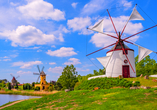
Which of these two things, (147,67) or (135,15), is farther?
(147,67)

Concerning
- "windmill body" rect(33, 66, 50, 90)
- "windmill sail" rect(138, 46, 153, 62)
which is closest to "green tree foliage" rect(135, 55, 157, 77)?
"windmill sail" rect(138, 46, 153, 62)

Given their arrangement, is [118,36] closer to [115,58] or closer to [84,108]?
[115,58]

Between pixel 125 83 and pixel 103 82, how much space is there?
3224 mm

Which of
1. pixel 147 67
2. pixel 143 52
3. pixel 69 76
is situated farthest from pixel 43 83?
pixel 143 52

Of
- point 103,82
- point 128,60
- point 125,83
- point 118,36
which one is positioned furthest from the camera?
point 118,36

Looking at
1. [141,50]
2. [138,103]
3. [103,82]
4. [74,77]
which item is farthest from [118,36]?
[74,77]

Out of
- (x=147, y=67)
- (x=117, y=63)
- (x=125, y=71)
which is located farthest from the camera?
(x=147, y=67)

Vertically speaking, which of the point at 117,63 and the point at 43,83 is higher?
the point at 117,63

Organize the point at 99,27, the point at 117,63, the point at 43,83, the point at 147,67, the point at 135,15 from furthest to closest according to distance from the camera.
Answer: the point at 43,83
the point at 147,67
the point at 99,27
the point at 135,15
the point at 117,63

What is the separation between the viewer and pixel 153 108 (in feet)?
30.4

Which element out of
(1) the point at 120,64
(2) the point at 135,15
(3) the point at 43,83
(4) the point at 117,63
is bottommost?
(3) the point at 43,83

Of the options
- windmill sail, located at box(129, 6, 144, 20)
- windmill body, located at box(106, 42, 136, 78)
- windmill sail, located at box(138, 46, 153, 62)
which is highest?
windmill sail, located at box(129, 6, 144, 20)

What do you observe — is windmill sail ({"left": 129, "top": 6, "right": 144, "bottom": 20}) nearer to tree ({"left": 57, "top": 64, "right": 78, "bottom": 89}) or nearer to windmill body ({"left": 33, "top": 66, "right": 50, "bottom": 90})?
tree ({"left": 57, "top": 64, "right": 78, "bottom": 89})

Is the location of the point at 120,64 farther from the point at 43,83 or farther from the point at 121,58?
the point at 43,83
